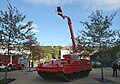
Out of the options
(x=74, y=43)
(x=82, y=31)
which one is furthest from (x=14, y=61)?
(x=82, y=31)

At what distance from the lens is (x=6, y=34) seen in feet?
65.2

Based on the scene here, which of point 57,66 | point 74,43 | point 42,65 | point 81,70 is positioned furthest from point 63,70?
point 74,43

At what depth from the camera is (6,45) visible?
2027 cm

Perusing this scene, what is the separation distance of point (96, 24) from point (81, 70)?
4.32 meters

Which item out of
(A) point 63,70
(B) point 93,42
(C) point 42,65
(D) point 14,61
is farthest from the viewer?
(D) point 14,61

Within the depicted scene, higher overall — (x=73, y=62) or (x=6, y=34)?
(x=6, y=34)

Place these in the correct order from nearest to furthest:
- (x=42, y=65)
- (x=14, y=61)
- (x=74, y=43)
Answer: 1. (x=42, y=65)
2. (x=74, y=43)
3. (x=14, y=61)

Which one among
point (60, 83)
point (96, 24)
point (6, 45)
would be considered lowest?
point (60, 83)

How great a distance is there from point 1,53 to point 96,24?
8.22m

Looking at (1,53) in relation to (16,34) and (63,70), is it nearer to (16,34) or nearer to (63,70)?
(16,34)

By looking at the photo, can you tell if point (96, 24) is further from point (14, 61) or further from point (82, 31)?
point (14, 61)

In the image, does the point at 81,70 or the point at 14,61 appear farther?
the point at 14,61

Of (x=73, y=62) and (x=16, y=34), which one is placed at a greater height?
(x=16, y=34)

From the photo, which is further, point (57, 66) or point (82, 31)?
point (82, 31)
